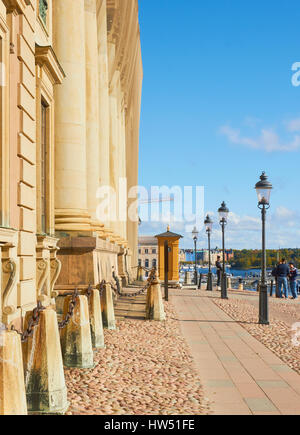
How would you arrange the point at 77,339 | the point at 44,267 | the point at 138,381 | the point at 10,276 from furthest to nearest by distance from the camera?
the point at 44,267, the point at 77,339, the point at 10,276, the point at 138,381

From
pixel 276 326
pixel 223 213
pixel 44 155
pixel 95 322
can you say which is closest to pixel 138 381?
pixel 95 322

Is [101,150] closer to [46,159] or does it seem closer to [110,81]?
[110,81]

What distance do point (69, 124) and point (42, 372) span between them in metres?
10.2

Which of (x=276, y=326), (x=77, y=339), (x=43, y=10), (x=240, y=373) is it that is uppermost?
(x=43, y=10)

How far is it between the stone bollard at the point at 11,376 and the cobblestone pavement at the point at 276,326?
5184mm

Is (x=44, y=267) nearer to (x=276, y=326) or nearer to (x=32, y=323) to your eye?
(x=32, y=323)

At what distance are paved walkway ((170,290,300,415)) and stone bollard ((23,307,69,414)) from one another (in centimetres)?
173

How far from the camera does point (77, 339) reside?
8172 millimetres

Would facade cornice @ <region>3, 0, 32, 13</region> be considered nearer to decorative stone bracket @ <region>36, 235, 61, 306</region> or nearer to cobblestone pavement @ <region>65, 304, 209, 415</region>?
decorative stone bracket @ <region>36, 235, 61, 306</region>

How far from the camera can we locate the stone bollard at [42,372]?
5.94m

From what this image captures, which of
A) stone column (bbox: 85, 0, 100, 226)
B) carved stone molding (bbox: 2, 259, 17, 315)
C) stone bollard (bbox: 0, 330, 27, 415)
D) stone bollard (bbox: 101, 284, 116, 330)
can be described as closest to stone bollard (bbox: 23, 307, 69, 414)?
stone bollard (bbox: 0, 330, 27, 415)

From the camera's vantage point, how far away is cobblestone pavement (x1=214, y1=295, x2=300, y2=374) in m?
10.3

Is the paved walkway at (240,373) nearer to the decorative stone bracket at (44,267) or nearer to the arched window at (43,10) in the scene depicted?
the decorative stone bracket at (44,267)
